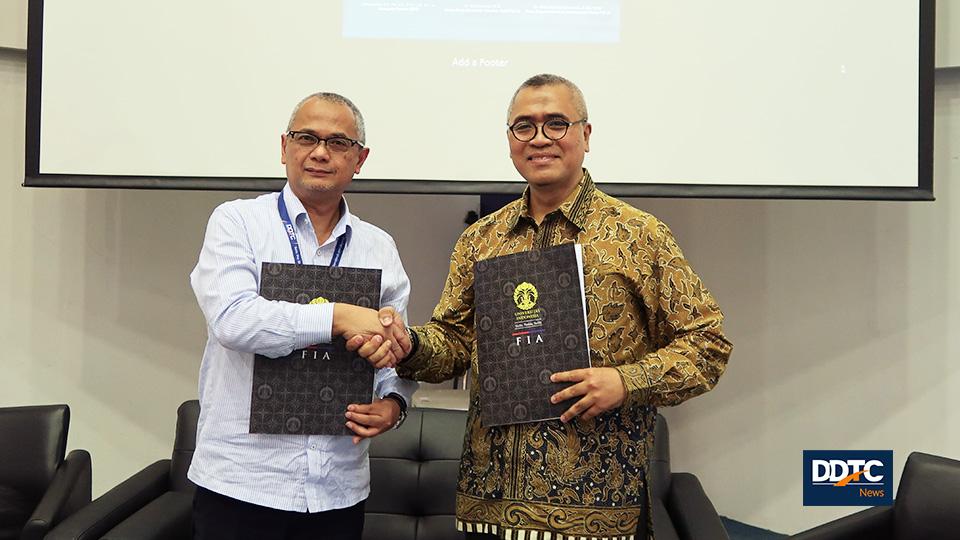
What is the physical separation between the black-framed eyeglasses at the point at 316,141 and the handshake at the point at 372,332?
0.36m

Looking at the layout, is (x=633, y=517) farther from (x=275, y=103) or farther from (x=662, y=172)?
(x=275, y=103)

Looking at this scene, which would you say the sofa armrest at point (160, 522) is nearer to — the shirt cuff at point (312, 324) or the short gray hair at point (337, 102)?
the shirt cuff at point (312, 324)

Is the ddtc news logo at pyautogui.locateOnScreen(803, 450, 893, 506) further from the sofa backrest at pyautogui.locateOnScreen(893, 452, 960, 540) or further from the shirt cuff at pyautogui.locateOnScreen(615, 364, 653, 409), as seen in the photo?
the shirt cuff at pyautogui.locateOnScreen(615, 364, 653, 409)

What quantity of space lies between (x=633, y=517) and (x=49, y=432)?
→ 2003 mm

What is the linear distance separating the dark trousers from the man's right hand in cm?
35

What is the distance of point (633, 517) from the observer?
1500 millimetres

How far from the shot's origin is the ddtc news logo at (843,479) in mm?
3252

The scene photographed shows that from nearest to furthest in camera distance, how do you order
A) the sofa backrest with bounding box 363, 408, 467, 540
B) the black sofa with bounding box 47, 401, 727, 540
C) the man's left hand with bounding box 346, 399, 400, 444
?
the man's left hand with bounding box 346, 399, 400, 444 → the black sofa with bounding box 47, 401, 727, 540 → the sofa backrest with bounding box 363, 408, 467, 540

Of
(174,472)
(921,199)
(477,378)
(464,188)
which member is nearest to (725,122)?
(921,199)

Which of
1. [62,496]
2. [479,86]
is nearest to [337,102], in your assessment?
[479,86]

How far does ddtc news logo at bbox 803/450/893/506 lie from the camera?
3.25m

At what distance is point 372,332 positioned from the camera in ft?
5.22

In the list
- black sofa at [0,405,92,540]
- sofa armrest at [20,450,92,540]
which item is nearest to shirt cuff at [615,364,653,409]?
sofa armrest at [20,450,92,540]

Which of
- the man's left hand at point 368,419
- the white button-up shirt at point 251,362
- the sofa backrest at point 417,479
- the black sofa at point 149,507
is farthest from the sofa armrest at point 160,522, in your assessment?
the man's left hand at point 368,419
